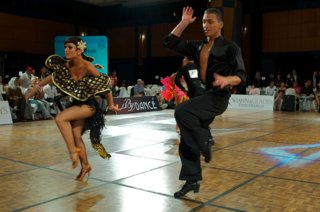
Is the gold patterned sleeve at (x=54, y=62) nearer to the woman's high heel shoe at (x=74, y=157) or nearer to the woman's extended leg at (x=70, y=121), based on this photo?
the woman's extended leg at (x=70, y=121)

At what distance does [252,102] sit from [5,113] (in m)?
9.89

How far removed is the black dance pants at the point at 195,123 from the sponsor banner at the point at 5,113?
25.7 ft

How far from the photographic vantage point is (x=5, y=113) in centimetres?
1013

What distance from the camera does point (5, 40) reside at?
18.9 metres

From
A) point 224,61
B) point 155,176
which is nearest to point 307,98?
point 155,176

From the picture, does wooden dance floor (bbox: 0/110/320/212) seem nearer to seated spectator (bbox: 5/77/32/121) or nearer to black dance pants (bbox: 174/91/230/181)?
black dance pants (bbox: 174/91/230/181)

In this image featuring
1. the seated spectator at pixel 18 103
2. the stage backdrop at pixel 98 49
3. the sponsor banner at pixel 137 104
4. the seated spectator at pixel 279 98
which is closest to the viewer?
the seated spectator at pixel 18 103

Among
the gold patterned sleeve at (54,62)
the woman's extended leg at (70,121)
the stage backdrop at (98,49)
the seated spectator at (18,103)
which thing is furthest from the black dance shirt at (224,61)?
the stage backdrop at (98,49)

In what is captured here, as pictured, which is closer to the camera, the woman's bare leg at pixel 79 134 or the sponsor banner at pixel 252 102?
the woman's bare leg at pixel 79 134

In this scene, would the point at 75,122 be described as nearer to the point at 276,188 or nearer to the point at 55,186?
the point at 55,186

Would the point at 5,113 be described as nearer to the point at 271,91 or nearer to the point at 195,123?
the point at 195,123

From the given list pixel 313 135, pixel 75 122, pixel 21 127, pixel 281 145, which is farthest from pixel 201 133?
pixel 21 127

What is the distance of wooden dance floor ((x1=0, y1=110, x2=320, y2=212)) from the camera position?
341 centimetres

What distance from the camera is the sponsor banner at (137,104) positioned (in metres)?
13.3
